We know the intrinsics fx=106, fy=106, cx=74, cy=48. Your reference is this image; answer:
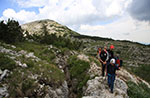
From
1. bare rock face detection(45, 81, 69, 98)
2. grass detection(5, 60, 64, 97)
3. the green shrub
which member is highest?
the green shrub

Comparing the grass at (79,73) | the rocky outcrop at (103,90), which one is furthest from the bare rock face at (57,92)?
the rocky outcrop at (103,90)

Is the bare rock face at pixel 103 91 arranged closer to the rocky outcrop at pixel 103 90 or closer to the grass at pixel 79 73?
the rocky outcrop at pixel 103 90

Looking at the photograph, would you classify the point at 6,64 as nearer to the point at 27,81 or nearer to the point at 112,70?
the point at 27,81

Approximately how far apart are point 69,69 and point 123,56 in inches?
3965

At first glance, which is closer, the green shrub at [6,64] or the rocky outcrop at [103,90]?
the rocky outcrop at [103,90]

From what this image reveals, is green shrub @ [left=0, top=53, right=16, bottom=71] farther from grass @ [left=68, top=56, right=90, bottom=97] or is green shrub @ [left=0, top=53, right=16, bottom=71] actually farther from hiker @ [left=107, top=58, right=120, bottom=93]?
hiker @ [left=107, top=58, right=120, bottom=93]

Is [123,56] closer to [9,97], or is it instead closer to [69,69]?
[69,69]

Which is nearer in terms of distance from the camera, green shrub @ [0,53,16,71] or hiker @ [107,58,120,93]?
hiker @ [107,58,120,93]

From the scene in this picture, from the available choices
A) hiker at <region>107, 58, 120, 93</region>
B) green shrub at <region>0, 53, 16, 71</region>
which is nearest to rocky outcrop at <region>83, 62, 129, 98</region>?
hiker at <region>107, 58, 120, 93</region>

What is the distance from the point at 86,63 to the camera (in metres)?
16.1

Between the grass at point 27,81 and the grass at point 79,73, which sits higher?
the grass at point 27,81

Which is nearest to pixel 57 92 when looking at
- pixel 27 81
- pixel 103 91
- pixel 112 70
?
pixel 27 81

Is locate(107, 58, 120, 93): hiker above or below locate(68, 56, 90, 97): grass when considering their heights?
above

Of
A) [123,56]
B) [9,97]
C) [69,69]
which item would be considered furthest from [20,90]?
[123,56]
